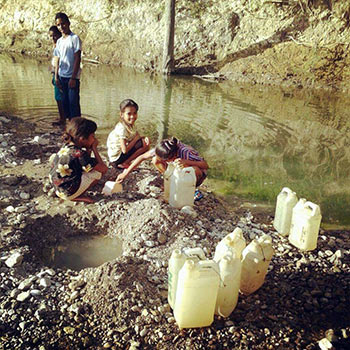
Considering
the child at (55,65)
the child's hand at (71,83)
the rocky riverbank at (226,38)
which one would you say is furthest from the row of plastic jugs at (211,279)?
the rocky riverbank at (226,38)

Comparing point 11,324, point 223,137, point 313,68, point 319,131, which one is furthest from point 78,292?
point 313,68

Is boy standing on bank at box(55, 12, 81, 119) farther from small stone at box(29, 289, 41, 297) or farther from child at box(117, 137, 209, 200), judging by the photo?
small stone at box(29, 289, 41, 297)

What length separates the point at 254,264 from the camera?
3.13 metres

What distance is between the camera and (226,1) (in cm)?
1517

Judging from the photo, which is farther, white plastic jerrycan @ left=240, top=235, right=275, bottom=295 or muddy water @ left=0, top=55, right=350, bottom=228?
A: muddy water @ left=0, top=55, right=350, bottom=228

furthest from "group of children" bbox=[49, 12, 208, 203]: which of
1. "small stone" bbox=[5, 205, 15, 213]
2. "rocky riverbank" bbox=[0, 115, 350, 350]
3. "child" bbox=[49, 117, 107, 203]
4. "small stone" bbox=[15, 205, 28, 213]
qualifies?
"small stone" bbox=[5, 205, 15, 213]

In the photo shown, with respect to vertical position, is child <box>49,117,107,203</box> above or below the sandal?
above

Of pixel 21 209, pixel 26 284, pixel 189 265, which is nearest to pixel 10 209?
pixel 21 209

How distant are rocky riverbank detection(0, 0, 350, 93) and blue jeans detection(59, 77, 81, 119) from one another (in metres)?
7.62

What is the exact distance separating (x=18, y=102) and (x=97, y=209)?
5.68m

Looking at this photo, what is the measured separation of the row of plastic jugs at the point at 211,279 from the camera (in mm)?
2674

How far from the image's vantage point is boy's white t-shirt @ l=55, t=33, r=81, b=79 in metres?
6.34

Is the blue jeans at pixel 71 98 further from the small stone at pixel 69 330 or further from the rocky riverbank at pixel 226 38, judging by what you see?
the rocky riverbank at pixel 226 38

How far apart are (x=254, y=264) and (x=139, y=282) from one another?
3.28 ft
